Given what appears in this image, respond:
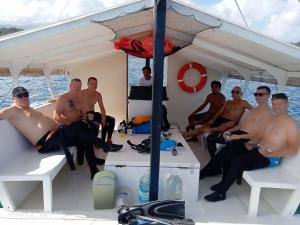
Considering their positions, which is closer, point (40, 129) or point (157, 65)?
point (157, 65)

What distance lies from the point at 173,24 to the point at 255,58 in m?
1.36

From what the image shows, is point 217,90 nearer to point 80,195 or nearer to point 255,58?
point 255,58

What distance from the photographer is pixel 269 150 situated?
2955 mm

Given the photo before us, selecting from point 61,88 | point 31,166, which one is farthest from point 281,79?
point 61,88

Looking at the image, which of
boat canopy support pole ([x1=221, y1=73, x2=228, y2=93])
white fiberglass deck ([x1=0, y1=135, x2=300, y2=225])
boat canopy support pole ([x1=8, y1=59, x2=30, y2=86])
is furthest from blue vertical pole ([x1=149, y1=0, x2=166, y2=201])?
boat canopy support pole ([x1=221, y1=73, x2=228, y2=93])

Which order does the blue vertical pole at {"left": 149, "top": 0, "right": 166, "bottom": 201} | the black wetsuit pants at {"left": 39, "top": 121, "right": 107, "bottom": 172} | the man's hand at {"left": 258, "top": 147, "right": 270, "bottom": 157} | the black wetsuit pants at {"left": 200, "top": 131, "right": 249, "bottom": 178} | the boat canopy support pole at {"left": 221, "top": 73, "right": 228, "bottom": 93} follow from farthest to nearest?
the boat canopy support pole at {"left": 221, "top": 73, "right": 228, "bottom": 93}
the black wetsuit pants at {"left": 200, "top": 131, "right": 249, "bottom": 178}
the black wetsuit pants at {"left": 39, "top": 121, "right": 107, "bottom": 172}
the man's hand at {"left": 258, "top": 147, "right": 270, "bottom": 157}
the blue vertical pole at {"left": 149, "top": 0, "right": 166, "bottom": 201}

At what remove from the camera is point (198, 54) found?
559cm

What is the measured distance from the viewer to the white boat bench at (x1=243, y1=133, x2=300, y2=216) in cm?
262

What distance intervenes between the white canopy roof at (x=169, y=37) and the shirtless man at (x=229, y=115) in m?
0.71

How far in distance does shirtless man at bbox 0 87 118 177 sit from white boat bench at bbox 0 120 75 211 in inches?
3.0

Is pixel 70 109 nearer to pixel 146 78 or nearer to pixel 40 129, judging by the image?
pixel 40 129

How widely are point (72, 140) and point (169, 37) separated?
216cm

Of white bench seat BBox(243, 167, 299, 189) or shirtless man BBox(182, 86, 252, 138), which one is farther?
shirtless man BBox(182, 86, 252, 138)

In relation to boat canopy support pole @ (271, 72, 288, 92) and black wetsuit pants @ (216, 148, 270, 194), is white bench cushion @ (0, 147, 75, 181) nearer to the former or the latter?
black wetsuit pants @ (216, 148, 270, 194)
